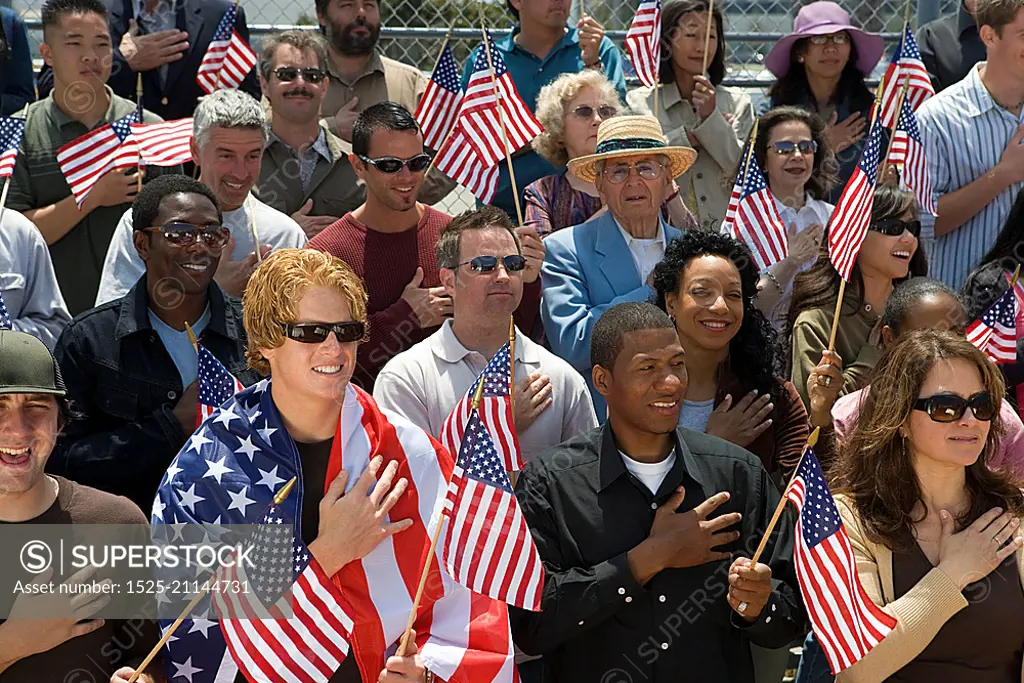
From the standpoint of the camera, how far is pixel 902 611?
473 centimetres

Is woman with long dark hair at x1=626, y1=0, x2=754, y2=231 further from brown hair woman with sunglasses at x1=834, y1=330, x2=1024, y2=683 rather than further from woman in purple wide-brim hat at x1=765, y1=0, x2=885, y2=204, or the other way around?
brown hair woman with sunglasses at x1=834, y1=330, x2=1024, y2=683

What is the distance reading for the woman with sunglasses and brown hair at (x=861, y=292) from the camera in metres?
6.64

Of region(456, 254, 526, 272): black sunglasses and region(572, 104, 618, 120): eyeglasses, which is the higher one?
region(572, 104, 618, 120): eyeglasses

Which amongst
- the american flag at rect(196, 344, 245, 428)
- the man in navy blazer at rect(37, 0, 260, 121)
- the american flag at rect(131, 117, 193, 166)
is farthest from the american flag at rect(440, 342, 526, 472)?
the man in navy blazer at rect(37, 0, 260, 121)

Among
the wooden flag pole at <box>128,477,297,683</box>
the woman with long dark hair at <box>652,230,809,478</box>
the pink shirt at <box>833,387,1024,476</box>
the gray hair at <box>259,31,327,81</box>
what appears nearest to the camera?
the wooden flag pole at <box>128,477,297,683</box>

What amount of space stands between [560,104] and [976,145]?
2293mm

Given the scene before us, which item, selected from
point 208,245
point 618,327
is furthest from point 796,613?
point 208,245

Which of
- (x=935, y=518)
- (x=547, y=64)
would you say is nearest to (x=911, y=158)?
(x=547, y=64)


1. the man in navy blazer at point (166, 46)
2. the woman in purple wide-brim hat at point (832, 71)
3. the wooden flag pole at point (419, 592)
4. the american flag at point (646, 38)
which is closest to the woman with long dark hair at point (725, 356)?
the wooden flag pole at point (419, 592)

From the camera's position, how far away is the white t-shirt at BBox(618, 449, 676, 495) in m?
5.09

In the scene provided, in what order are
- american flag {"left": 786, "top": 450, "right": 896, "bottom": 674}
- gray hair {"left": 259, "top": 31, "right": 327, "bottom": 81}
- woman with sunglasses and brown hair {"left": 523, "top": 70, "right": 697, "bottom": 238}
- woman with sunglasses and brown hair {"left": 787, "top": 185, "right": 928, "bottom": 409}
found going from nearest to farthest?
american flag {"left": 786, "top": 450, "right": 896, "bottom": 674} → woman with sunglasses and brown hair {"left": 787, "top": 185, "right": 928, "bottom": 409} → woman with sunglasses and brown hair {"left": 523, "top": 70, "right": 697, "bottom": 238} → gray hair {"left": 259, "top": 31, "right": 327, "bottom": 81}

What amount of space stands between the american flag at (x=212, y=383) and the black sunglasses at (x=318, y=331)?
86cm

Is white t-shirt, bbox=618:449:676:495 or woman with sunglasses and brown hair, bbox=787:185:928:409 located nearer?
white t-shirt, bbox=618:449:676:495

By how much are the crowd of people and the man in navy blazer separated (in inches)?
0.8
